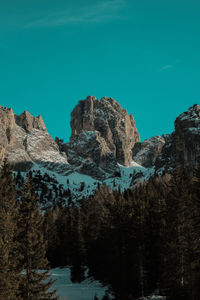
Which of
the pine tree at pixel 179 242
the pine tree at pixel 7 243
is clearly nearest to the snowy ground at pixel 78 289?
the pine tree at pixel 179 242

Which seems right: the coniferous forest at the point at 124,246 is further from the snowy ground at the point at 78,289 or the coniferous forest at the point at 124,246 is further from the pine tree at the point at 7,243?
the snowy ground at the point at 78,289

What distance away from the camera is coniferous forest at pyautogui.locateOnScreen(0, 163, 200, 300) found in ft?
111

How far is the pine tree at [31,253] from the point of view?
1312 inches

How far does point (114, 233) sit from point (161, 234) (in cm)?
986

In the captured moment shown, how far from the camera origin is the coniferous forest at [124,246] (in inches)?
1326

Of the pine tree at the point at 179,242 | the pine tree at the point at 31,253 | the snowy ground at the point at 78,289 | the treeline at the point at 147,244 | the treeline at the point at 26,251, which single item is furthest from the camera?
the snowy ground at the point at 78,289

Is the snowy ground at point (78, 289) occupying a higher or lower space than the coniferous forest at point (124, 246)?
lower

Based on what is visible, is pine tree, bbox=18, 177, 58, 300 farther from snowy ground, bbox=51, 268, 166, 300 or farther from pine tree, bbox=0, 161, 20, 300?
snowy ground, bbox=51, 268, 166, 300

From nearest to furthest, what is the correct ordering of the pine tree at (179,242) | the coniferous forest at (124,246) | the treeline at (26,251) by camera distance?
the treeline at (26,251) < the coniferous forest at (124,246) < the pine tree at (179,242)

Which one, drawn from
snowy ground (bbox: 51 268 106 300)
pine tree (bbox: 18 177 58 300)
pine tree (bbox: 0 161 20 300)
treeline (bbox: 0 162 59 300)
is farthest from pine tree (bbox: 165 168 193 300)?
snowy ground (bbox: 51 268 106 300)

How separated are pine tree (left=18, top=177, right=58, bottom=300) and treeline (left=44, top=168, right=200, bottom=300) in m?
12.8

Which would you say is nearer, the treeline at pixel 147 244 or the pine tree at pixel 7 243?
the pine tree at pixel 7 243

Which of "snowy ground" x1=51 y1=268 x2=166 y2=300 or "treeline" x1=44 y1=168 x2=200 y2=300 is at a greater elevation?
"treeline" x1=44 y1=168 x2=200 y2=300

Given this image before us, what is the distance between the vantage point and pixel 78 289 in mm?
63062
